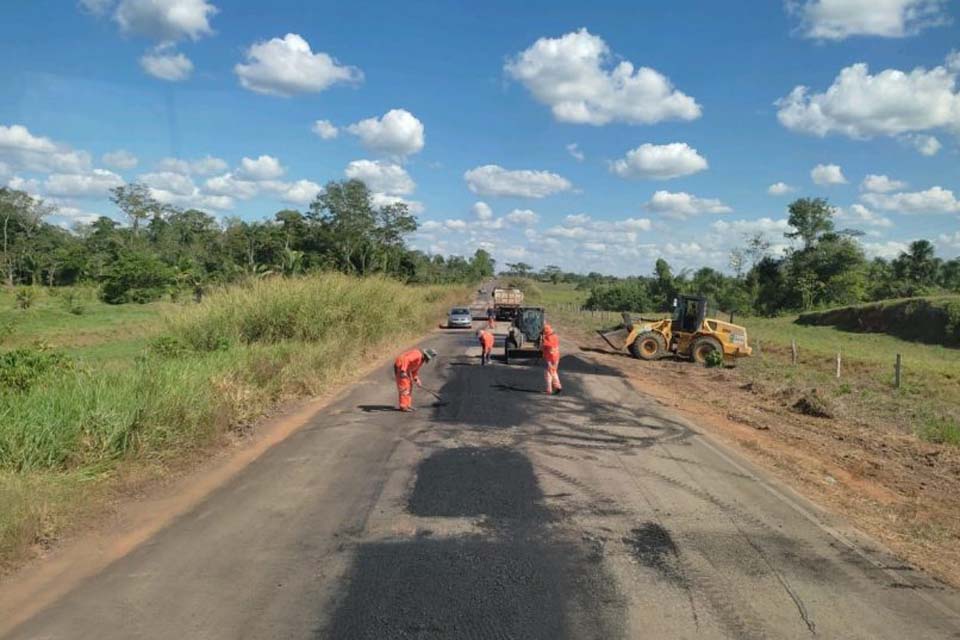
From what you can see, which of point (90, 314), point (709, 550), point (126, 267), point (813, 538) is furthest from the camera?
point (126, 267)

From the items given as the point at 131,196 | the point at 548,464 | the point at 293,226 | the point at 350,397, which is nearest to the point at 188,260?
the point at 293,226

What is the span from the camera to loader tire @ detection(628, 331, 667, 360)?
2484 cm

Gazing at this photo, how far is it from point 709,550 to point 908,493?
478 cm

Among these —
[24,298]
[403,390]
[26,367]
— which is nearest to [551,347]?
[403,390]

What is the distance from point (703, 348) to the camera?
24.0 m

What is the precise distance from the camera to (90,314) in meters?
44.0

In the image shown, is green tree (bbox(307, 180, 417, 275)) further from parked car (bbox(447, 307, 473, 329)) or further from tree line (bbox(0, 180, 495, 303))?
parked car (bbox(447, 307, 473, 329))

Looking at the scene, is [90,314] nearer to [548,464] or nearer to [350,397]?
[350,397]

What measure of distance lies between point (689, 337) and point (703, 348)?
0.70 metres

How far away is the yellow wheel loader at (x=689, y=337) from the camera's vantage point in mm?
23906

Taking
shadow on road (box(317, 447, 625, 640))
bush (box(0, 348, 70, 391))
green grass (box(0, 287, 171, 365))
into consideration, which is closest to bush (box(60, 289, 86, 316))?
green grass (box(0, 287, 171, 365))

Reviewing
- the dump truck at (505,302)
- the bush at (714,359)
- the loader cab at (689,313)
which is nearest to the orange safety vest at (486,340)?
the loader cab at (689,313)

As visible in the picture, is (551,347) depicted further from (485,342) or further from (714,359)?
(714,359)

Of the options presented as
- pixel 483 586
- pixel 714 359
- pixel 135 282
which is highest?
pixel 135 282
